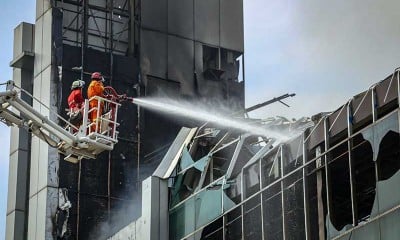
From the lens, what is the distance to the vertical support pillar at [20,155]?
52938 millimetres

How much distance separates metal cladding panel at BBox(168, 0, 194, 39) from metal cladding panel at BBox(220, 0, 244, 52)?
2.17 metres

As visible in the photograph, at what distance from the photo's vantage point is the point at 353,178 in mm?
31812

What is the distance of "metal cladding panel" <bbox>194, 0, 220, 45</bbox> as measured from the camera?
5809 centimetres

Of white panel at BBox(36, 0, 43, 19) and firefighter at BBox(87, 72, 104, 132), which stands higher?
white panel at BBox(36, 0, 43, 19)

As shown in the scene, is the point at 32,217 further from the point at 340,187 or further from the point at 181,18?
the point at 340,187

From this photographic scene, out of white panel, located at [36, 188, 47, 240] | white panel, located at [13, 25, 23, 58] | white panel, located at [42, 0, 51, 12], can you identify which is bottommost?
white panel, located at [36, 188, 47, 240]

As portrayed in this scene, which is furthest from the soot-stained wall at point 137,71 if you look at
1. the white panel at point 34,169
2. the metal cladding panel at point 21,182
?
the metal cladding panel at point 21,182

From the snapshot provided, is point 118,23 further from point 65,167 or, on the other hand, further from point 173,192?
point 173,192

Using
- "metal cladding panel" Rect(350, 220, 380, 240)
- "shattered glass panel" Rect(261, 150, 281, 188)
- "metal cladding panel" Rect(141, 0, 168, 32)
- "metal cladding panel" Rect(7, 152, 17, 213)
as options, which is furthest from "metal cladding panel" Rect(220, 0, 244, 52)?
"metal cladding panel" Rect(350, 220, 380, 240)

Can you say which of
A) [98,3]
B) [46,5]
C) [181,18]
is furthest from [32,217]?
[181,18]

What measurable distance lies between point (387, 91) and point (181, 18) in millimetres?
27814

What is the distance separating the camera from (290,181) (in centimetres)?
3525

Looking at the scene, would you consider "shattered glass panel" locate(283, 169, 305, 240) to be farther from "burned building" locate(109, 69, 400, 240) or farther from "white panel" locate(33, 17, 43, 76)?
"white panel" locate(33, 17, 43, 76)

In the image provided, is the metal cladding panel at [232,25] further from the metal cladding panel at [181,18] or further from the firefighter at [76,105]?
the firefighter at [76,105]
